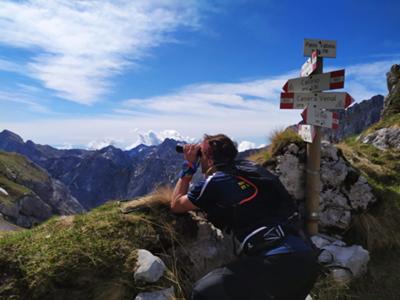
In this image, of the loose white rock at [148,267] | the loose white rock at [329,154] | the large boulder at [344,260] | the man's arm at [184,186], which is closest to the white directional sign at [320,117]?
the loose white rock at [329,154]

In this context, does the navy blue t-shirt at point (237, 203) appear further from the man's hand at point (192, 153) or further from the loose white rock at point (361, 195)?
the loose white rock at point (361, 195)

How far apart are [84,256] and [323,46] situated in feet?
20.2

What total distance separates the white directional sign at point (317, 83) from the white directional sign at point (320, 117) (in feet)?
1.44

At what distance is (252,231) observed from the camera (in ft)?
14.3

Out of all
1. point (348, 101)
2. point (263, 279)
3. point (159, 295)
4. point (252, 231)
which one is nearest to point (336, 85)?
point (348, 101)

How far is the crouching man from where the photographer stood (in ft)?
13.1

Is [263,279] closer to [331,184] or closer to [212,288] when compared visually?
[212,288]

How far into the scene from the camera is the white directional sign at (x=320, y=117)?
740 centimetres

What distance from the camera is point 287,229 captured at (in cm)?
436

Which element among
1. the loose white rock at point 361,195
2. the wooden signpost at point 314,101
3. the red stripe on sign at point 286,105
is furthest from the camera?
the loose white rock at point 361,195

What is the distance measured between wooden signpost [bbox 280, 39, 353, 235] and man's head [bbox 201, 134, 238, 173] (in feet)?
9.95

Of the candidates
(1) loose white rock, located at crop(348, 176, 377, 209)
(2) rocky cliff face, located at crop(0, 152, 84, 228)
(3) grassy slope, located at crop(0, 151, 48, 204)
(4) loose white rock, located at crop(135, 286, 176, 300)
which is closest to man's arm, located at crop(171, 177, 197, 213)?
(4) loose white rock, located at crop(135, 286, 176, 300)

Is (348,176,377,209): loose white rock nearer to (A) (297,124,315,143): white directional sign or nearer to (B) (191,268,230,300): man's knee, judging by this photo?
(A) (297,124,315,143): white directional sign

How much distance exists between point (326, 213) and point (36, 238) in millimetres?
6388
